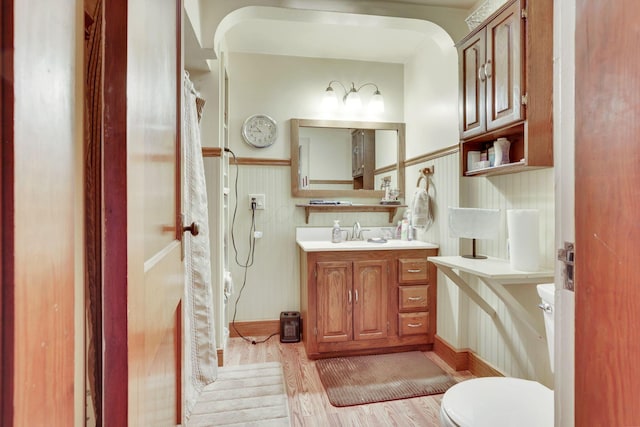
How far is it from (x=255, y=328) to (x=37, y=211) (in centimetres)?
266

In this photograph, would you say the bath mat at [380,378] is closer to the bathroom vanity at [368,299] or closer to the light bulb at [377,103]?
the bathroom vanity at [368,299]

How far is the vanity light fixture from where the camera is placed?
9.25 feet

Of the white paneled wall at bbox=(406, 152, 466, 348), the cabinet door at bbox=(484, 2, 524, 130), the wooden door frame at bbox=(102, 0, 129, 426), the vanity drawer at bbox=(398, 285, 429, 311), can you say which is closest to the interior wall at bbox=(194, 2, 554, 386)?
the white paneled wall at bbox=(406, 152, 466, 348)

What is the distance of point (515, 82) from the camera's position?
1.55 metres

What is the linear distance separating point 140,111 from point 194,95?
1234 mm

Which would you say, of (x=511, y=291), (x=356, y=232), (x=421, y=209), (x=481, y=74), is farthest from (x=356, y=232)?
(x=481, y=74)

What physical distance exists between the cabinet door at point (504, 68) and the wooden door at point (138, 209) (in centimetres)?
146

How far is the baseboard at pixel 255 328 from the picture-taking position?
276cm

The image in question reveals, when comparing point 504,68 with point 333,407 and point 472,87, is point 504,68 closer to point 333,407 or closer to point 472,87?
point 472,87

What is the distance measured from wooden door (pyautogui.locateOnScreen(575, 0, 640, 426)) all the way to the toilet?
59 cm

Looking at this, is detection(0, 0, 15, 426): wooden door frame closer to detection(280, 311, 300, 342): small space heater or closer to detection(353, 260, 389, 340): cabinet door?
detection(353, 260, 389, 340): cabinet door

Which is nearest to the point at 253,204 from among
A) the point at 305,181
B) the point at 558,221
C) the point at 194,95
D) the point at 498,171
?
the point at 305,181

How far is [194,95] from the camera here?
5.63ft

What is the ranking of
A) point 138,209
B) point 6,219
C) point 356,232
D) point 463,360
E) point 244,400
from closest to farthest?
point 6,219
point 138,209
point 244,400
point 463,360
point 356,232
